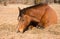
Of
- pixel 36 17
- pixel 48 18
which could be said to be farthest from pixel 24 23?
pixel 48 18

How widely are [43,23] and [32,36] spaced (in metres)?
1.20

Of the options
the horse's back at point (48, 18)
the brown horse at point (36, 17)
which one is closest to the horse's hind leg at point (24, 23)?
the brown horse at point (36, 17)

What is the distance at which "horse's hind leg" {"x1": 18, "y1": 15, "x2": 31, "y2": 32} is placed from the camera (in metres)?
7.09

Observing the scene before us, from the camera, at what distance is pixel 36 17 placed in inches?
299

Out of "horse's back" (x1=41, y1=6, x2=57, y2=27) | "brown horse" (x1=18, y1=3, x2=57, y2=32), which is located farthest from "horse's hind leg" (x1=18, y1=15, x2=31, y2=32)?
"horse's back" (x1=41, y1=6, x2=57, y2=27)

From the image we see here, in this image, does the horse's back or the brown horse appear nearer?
the brown horse

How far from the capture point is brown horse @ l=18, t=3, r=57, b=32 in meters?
7.18

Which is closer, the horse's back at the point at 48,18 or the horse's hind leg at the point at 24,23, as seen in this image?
the horse's hind leg at the point at 24,23

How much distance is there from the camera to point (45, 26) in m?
7.75

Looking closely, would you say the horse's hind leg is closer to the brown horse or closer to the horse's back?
the brown horse

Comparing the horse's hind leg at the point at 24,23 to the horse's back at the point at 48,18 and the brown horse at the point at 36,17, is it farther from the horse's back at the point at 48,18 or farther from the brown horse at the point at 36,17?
the horse's back at the point at 48,18

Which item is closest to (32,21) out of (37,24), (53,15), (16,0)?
(37,24)

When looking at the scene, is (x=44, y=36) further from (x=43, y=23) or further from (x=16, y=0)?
(x=16, y=0)

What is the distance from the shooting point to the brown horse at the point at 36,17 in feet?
23.6
